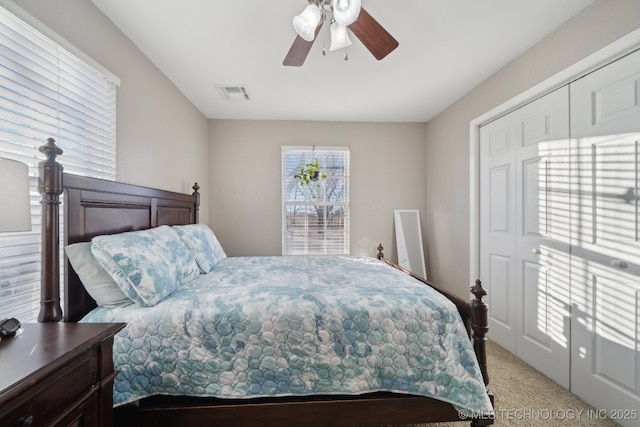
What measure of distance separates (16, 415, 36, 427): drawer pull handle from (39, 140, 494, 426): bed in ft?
1.83

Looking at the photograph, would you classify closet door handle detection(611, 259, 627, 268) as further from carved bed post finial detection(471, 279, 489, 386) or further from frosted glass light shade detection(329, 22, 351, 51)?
frosted glass light shade detection(329, 22, 351, 51)

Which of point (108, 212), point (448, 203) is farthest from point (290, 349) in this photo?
point (448, 203)

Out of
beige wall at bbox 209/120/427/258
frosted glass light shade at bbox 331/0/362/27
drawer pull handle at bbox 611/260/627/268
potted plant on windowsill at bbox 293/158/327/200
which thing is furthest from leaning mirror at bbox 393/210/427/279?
frosted glass light shade at bbox 331/0/362/27

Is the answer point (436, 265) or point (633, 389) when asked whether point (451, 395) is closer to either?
point (633, 389)

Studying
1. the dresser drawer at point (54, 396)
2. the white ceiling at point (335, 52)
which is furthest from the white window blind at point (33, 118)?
the dresser drawer at point (54, 396)

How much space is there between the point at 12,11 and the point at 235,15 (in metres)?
1.08

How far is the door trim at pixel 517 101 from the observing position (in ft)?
4.93

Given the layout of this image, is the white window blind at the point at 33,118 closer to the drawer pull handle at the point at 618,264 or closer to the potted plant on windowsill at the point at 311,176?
the potted plant on windowsill at the point at 311,176

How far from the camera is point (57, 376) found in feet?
2.52

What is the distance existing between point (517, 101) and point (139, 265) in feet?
9.99

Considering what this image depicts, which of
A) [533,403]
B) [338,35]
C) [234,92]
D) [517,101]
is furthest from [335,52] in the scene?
[533,403]

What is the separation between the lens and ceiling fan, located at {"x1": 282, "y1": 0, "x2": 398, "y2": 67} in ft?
4.31

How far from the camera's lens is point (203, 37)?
1.93m

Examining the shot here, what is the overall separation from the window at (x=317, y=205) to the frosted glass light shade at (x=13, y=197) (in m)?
2.87
